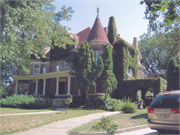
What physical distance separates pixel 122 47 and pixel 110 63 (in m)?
6.01

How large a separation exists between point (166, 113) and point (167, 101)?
17.5 inches

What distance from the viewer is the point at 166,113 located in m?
6.15

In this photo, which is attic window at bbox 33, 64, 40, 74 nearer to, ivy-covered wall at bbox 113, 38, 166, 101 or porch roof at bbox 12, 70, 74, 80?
porch roof at bbox 12, 70, 74, 80

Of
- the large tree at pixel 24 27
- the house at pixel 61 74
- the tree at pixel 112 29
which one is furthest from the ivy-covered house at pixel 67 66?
the large tree at pixel 24 27

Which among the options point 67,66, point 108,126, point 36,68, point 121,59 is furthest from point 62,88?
point 108,126

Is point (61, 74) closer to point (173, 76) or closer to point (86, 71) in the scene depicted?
point (86, 71)

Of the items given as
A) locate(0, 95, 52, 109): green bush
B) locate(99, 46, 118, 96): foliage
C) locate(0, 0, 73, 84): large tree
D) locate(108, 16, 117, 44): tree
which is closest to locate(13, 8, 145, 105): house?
locate(108, 16, 117, 44): tree

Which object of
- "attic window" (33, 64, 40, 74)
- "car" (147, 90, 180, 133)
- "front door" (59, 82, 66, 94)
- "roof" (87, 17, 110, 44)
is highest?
"roof" (87, 17, 110, 44)

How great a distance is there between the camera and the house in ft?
76.1

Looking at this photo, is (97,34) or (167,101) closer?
(167,101)

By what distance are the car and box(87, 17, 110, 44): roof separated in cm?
1759

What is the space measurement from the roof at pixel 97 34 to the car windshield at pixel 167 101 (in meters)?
17.5

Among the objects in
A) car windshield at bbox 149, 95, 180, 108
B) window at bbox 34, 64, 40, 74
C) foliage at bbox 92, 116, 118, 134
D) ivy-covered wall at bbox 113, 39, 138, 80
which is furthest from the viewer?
window at bbox 34, 64, 40, 74

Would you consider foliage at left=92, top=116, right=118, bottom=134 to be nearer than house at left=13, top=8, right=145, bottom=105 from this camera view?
Yes
